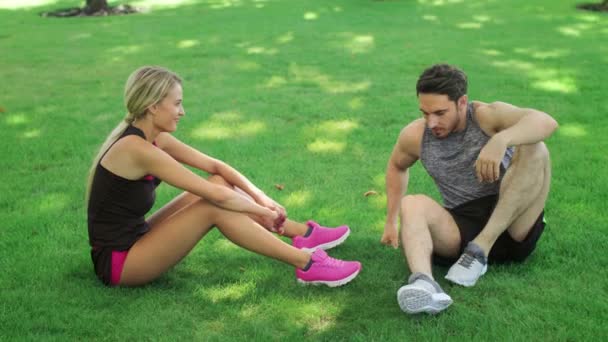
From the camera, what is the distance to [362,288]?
4133 mm

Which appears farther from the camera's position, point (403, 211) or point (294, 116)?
point (294, 116)

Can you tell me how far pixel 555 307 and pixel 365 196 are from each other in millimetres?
2142

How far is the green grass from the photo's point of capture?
3777 millimetres

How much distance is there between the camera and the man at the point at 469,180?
3.88 meters

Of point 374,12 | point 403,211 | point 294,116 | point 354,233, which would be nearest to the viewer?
point 403,211

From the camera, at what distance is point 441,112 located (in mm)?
3990

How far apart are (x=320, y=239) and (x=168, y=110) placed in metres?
1.32

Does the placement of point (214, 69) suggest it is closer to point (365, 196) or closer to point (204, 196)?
point (365, 196)

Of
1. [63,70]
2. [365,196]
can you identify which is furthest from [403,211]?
[63,70]

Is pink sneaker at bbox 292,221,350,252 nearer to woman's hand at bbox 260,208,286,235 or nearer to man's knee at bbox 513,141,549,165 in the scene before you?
woman's hand at bbox 260,208,286,235

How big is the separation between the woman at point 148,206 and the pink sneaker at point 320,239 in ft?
1.37

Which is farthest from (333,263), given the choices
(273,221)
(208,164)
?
(208,164)

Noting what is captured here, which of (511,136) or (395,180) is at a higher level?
(511,136)

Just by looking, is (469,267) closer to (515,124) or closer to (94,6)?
(515,124)
